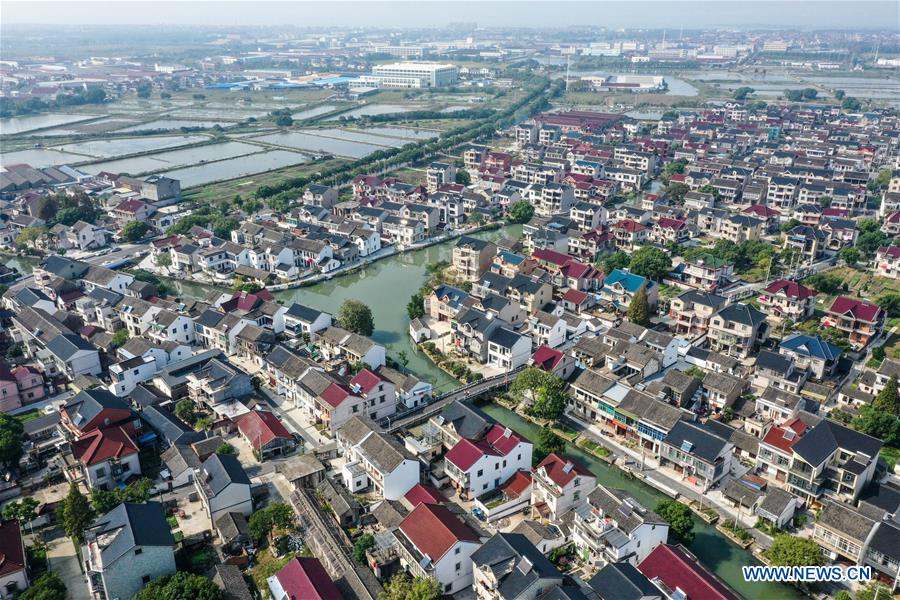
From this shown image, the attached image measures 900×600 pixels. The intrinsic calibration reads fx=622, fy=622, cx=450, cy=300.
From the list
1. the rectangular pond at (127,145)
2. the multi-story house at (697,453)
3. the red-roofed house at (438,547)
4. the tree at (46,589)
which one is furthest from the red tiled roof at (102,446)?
the rectangular pond at (127,145)

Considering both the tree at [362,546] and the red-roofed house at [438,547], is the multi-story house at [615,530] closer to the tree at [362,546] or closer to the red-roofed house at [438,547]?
the red-roofed house at [438,547]

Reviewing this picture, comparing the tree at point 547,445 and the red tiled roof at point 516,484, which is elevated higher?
the tree at point 547,445

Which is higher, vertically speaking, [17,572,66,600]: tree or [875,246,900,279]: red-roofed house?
[875,246,900,279]: red-roofed house

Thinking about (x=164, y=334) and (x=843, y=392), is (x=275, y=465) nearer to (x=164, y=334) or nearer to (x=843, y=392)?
(x=164, y=334)

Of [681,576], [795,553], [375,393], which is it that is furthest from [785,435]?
[375,393]

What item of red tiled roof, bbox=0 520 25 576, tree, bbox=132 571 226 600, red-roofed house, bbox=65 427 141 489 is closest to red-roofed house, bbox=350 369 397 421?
red-roofed house, bbox=65 427 141 489

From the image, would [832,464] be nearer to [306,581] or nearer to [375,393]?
[375,393]

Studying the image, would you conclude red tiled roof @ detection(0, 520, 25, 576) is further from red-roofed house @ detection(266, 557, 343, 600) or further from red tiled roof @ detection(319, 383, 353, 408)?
red tiled roof @ detection(319, 383, 353, 408)

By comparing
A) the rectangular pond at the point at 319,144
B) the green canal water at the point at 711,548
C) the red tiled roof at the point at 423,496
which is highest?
the rectangular pond at the point at 319,144
